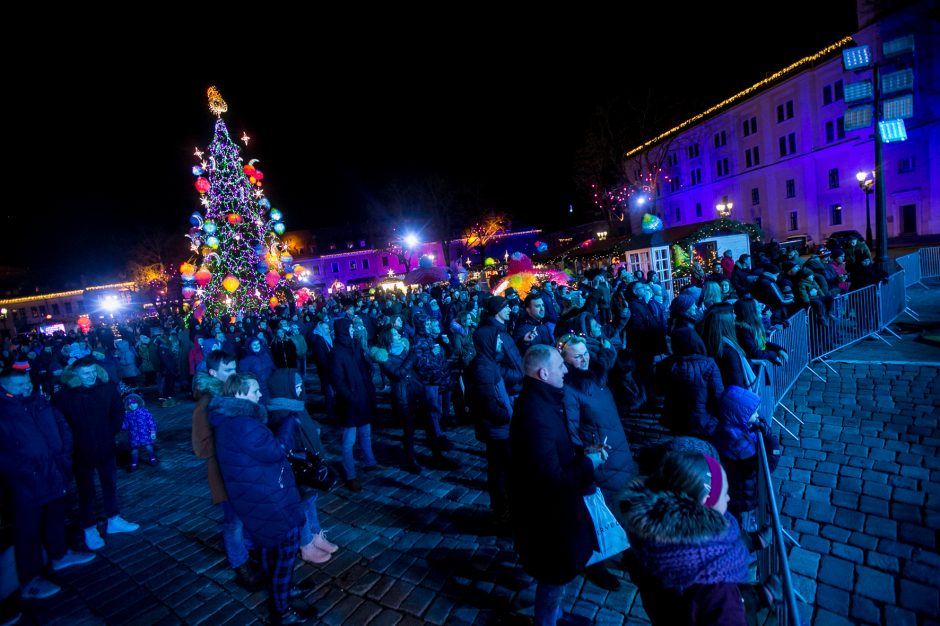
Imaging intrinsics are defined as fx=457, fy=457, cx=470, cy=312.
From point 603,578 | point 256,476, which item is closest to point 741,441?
point 603,578

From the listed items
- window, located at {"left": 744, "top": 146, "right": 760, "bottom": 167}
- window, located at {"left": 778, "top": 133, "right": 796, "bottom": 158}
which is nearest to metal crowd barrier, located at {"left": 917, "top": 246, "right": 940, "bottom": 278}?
window, located at {"left": 778, "top": 133, "right": 796, "bottom": 158}

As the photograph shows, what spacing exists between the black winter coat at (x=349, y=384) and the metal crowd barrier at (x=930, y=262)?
21.0 metres

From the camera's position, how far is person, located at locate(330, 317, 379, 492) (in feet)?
18.5

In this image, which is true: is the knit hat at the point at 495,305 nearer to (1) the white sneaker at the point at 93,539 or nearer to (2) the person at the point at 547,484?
(2) the person at the point at 547,484

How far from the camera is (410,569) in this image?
13.4ft

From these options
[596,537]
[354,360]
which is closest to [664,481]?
[596,537]

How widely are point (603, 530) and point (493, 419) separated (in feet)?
4.82

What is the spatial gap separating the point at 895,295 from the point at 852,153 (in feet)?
106

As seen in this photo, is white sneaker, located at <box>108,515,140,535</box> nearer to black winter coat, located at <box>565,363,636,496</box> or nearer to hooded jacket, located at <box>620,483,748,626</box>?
black winter coat, located at <box>565,363,636,496</box>

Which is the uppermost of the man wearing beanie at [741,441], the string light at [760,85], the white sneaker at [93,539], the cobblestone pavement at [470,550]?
the string light at [760,85]

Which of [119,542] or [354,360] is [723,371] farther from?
[119,542]

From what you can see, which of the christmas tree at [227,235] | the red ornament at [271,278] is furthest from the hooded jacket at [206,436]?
the red ornament at [271,278]

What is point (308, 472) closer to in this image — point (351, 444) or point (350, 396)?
point (350, 396)

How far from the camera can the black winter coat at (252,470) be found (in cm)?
310
